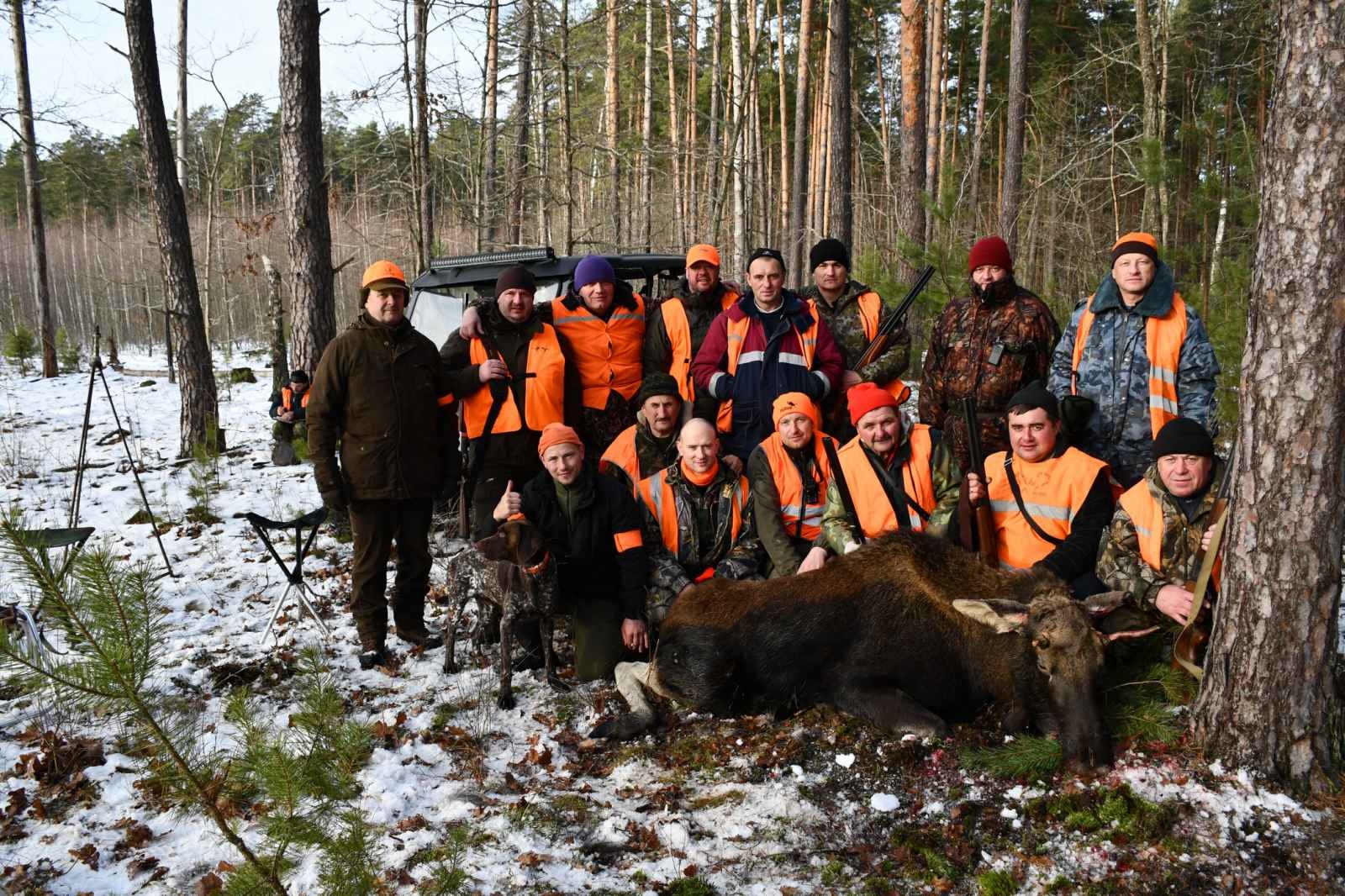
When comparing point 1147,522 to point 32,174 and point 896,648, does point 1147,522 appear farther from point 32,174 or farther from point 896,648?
point 32,174

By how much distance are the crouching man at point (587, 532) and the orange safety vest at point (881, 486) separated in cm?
130

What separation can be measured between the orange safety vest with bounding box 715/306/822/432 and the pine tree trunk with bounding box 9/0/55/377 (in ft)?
54.0

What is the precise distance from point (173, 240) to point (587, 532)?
25.1 feet

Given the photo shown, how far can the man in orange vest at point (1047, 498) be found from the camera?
4121 mm

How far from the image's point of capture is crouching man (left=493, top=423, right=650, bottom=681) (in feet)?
15.5

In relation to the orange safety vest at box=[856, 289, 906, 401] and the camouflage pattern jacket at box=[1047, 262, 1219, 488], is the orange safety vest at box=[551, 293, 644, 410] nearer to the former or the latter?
the orange safety vest at box=[856, 289, 906, 401]

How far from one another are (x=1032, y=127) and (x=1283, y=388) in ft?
75.6

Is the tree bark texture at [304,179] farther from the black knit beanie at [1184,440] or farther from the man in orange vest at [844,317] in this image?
the black knit beanie at [1184,440]

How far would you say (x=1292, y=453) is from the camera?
9.13 ft

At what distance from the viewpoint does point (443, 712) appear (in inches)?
169

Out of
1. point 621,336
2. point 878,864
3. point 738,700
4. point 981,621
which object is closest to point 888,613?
point 981,621

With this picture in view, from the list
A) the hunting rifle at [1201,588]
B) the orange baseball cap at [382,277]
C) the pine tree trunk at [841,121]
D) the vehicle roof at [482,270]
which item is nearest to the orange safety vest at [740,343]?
the vehicle roof at [482,270]

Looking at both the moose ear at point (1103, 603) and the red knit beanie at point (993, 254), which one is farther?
the red knit beanie at point (993, 254)

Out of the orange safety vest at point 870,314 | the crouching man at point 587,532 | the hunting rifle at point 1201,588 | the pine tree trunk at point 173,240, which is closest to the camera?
the hunting rifle at point 1201,588
